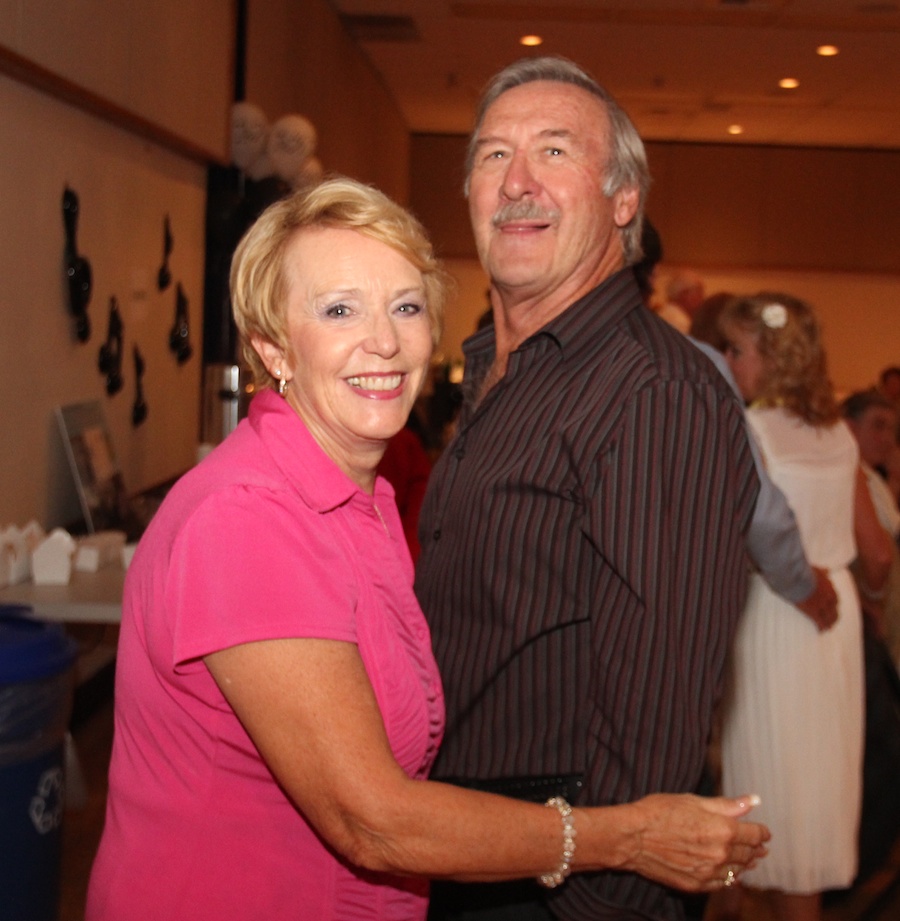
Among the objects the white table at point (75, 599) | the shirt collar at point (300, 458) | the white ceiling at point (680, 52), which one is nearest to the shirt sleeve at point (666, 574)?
the shirt collar at point (300, 458)

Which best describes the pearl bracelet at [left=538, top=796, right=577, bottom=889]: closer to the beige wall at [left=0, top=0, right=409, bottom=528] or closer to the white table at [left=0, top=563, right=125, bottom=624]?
the white table at [left=0, top=563, right=125, bottom=624]

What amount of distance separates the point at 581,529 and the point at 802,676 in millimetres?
1681

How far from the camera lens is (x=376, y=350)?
4.35 feet

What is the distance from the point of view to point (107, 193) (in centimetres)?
416

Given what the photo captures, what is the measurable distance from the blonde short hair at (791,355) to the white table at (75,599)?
1793 millimetres

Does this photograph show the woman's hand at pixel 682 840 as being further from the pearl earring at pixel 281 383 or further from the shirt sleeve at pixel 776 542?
the shirt sleeve at pixel 776 542

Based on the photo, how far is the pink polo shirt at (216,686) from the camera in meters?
1.08

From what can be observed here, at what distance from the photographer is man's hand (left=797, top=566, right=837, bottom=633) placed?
2.80m

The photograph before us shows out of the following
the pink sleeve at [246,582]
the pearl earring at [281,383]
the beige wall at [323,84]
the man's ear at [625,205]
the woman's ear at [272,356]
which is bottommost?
the pink sleeve at [246,582]

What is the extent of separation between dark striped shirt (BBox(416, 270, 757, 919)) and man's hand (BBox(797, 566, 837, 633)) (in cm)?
148

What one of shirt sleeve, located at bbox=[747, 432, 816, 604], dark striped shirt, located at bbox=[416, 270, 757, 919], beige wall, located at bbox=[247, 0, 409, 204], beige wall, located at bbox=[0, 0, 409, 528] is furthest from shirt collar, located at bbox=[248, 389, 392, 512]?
beige wall, located at bbox=[247, 0, 409, 204]

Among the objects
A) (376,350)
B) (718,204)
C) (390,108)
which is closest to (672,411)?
(376,350)

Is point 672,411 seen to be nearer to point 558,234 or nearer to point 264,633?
point 558,234

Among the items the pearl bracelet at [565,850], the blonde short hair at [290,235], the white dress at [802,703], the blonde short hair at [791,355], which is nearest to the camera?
the pearl bracelet at [565,850]
